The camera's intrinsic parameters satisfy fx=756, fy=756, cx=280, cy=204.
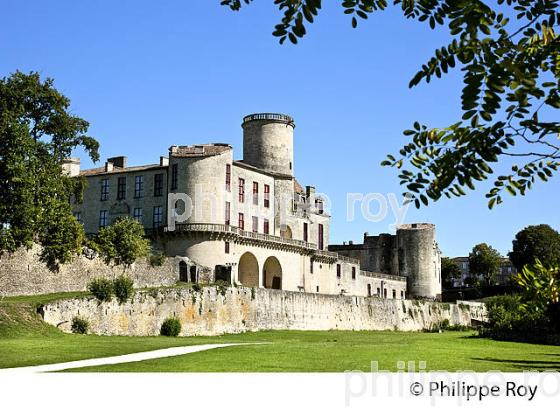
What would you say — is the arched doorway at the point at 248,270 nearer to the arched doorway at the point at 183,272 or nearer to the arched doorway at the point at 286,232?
the arched doorway at the point at 286,232

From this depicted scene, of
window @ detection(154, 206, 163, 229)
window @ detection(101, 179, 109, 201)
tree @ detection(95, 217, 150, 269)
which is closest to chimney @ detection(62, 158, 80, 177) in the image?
window @ detection(101, 179, 109, 201)

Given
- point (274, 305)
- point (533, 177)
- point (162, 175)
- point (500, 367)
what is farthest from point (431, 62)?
point (162, 175)

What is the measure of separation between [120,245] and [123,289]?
685cm

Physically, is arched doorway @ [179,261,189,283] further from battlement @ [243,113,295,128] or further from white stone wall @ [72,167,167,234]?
battlement @ [243,113,295,128]

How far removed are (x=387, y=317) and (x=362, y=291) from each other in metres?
13.9

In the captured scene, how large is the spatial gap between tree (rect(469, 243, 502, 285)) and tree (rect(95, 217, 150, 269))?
79625mm

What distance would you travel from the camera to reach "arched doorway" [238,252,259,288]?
203 feet

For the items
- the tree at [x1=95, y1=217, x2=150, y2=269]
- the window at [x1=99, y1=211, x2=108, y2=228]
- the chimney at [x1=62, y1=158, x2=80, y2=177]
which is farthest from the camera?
the chimney at [x1=62, y1=158, x2=80, y2=177]

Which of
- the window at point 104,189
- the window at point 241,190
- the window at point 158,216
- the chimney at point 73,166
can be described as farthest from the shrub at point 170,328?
the chimney at point 73,166

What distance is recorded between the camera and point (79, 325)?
36.5 m

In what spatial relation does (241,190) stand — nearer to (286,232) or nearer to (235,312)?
(286,232)

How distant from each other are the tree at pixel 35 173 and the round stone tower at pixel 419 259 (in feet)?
183

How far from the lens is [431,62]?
587 centimetres

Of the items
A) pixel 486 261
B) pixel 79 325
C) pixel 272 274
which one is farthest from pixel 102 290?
pixel 486 261
